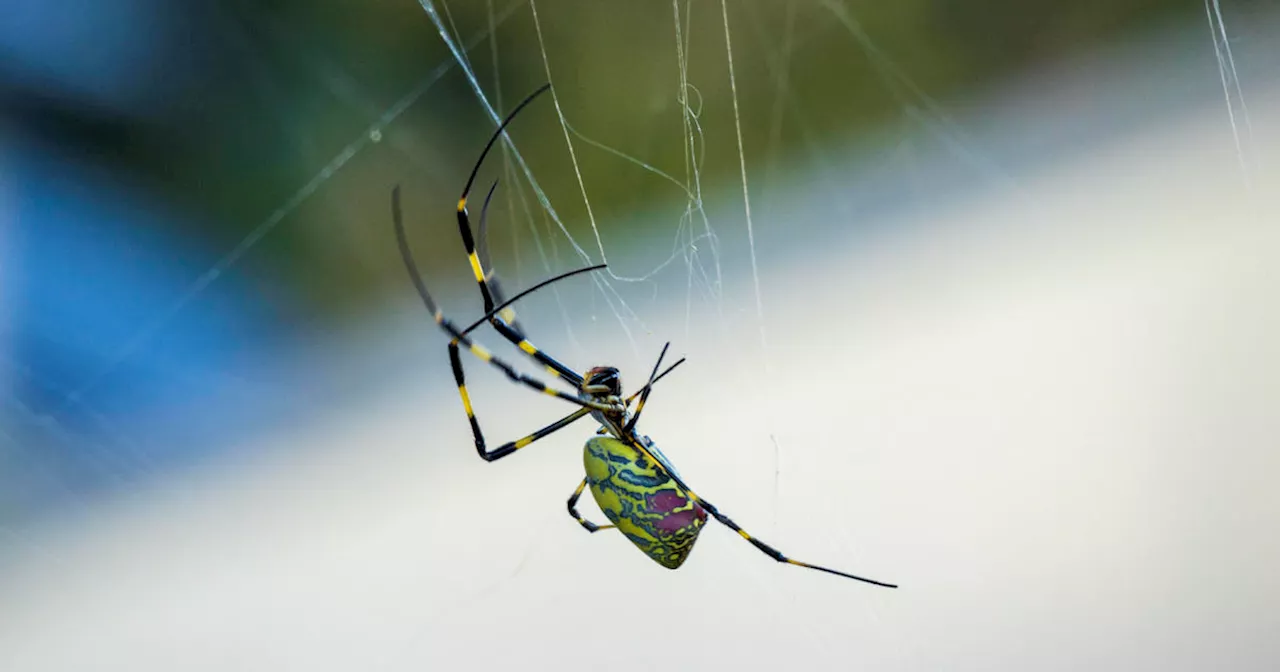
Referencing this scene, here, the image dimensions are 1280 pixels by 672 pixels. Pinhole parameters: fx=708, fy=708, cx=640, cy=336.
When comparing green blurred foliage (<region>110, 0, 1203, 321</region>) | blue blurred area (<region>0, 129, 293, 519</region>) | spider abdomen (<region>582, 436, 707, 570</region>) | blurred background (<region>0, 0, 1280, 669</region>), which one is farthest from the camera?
blue blurred area (<region>0, 129, 293, 519</region>)

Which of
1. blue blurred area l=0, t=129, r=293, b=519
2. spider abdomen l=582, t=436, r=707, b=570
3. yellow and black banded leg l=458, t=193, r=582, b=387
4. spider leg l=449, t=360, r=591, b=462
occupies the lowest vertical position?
spider abdomen l=582, t=436, r=707, b=570

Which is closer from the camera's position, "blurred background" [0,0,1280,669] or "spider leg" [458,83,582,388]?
"spider leg" [458,83,582,388]

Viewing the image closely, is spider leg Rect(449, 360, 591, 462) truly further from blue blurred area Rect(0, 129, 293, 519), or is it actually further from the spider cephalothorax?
blue blurred area Rect(0, 129, 293, 519)

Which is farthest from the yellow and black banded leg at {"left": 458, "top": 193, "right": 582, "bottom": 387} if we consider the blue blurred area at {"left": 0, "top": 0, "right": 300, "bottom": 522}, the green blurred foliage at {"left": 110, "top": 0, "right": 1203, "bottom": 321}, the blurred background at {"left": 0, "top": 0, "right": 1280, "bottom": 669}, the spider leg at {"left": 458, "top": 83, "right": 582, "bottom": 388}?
the blue blurred area at {"left": 0, "top": 0, "right": 300, "bottom": 522}

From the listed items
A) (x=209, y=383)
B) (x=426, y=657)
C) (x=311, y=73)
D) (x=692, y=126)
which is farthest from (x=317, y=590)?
(x=692, y=126)

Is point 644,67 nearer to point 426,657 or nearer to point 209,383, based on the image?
point 426,657

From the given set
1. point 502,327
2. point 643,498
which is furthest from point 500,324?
point 643,498

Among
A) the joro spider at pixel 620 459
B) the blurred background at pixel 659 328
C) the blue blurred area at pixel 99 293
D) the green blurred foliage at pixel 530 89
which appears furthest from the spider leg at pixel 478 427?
the blue blurred area at pixel 99 293
